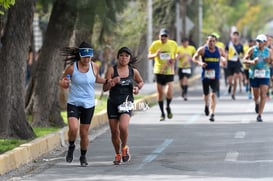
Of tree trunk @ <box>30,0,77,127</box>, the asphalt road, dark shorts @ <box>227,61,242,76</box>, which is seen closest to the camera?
the asphalt road

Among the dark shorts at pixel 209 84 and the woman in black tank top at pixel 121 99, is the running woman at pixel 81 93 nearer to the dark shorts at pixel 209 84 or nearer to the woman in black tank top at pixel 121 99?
the woman in black tank top at pixel 121 99

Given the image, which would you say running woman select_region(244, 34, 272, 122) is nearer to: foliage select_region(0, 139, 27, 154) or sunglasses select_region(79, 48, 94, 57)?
foliage select_region(0, 139, 27, 154)

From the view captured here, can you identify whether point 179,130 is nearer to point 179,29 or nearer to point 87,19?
point 87,19

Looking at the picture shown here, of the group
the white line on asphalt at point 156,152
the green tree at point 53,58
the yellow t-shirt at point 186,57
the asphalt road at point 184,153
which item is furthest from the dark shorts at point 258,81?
the yellow t-shirt at point 186,57

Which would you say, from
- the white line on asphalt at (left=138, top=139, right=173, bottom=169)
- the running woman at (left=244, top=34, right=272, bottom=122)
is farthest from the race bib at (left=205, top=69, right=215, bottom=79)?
the white line on asphalt at (left=138, top=139, right=173, bottom=169)

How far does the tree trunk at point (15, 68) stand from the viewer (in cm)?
1574

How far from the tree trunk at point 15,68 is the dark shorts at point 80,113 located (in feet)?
7.34

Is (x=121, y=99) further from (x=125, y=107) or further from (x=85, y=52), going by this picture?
(x=85, y=52)

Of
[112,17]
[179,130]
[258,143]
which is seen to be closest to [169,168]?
[258,143]

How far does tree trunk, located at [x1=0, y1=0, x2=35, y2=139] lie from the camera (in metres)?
15.7

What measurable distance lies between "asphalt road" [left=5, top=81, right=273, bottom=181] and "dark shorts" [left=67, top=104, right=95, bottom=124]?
69 centimetres

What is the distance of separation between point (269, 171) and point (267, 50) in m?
8.11

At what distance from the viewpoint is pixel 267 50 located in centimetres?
2020

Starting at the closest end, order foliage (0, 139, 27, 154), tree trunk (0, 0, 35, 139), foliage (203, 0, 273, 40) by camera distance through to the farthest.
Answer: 1. foliage (0, 139, 27, 154)
2. tree trunk (0, 0, 35, 139)
3. foliage (203, 0, 273, 40)
